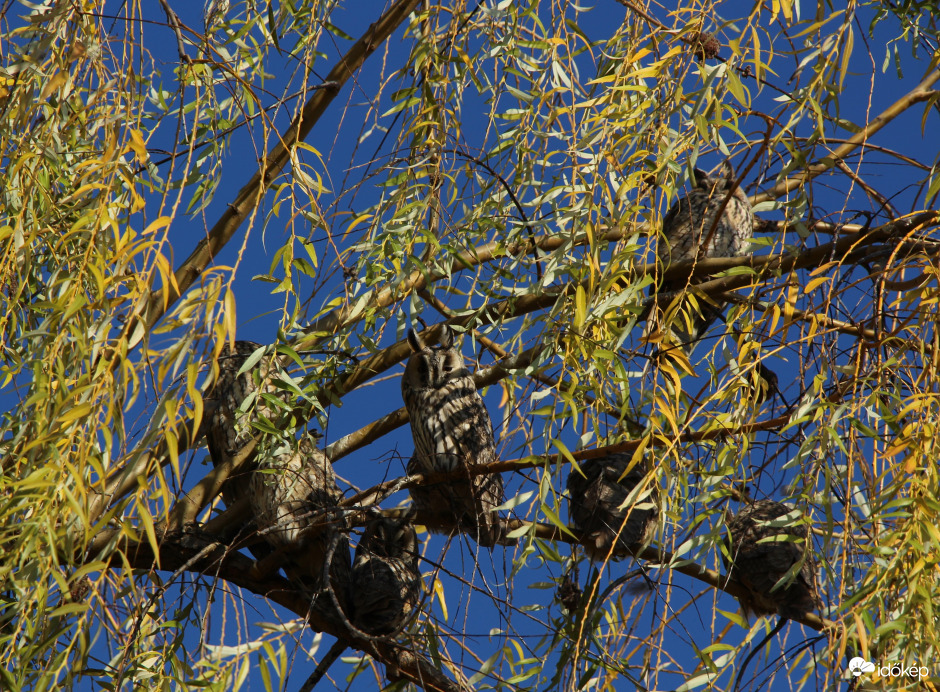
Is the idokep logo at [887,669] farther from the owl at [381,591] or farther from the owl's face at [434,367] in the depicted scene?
the owl's face at [434,367]

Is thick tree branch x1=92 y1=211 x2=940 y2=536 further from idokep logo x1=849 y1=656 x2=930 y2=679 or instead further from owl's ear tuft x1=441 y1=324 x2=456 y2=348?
A: idokep logo x1=849 y1=656 x2=930 y2=679

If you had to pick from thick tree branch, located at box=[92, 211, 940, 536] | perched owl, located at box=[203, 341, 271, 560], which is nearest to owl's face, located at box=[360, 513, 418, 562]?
thick tree branch, located at box=[92, 211, 940, 536]

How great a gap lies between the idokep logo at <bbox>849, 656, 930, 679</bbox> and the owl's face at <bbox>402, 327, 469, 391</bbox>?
1.61m

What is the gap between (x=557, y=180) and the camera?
2.37 metres

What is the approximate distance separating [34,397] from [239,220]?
1.04 meters

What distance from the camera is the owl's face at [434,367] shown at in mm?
2896

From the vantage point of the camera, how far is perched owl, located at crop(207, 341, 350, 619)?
2.22 meters

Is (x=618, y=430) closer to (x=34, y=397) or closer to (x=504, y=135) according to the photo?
(x=504, y=135)

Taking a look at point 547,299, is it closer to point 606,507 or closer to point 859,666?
point 606,507

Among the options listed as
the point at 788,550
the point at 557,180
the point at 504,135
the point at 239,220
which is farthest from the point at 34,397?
the point at 788,550

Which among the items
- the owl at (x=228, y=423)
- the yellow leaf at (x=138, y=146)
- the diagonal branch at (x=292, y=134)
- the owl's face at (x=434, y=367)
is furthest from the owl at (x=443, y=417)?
the yellow leaf at (x=138, y=146)

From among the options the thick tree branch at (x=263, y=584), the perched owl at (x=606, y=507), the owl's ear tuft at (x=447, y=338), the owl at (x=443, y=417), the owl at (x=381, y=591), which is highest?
the owl's ear tuft at (x=447, y=338)

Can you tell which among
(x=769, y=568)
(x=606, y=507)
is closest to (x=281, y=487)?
(x=606, y=507)

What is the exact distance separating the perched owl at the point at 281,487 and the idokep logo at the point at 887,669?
1047 mm
